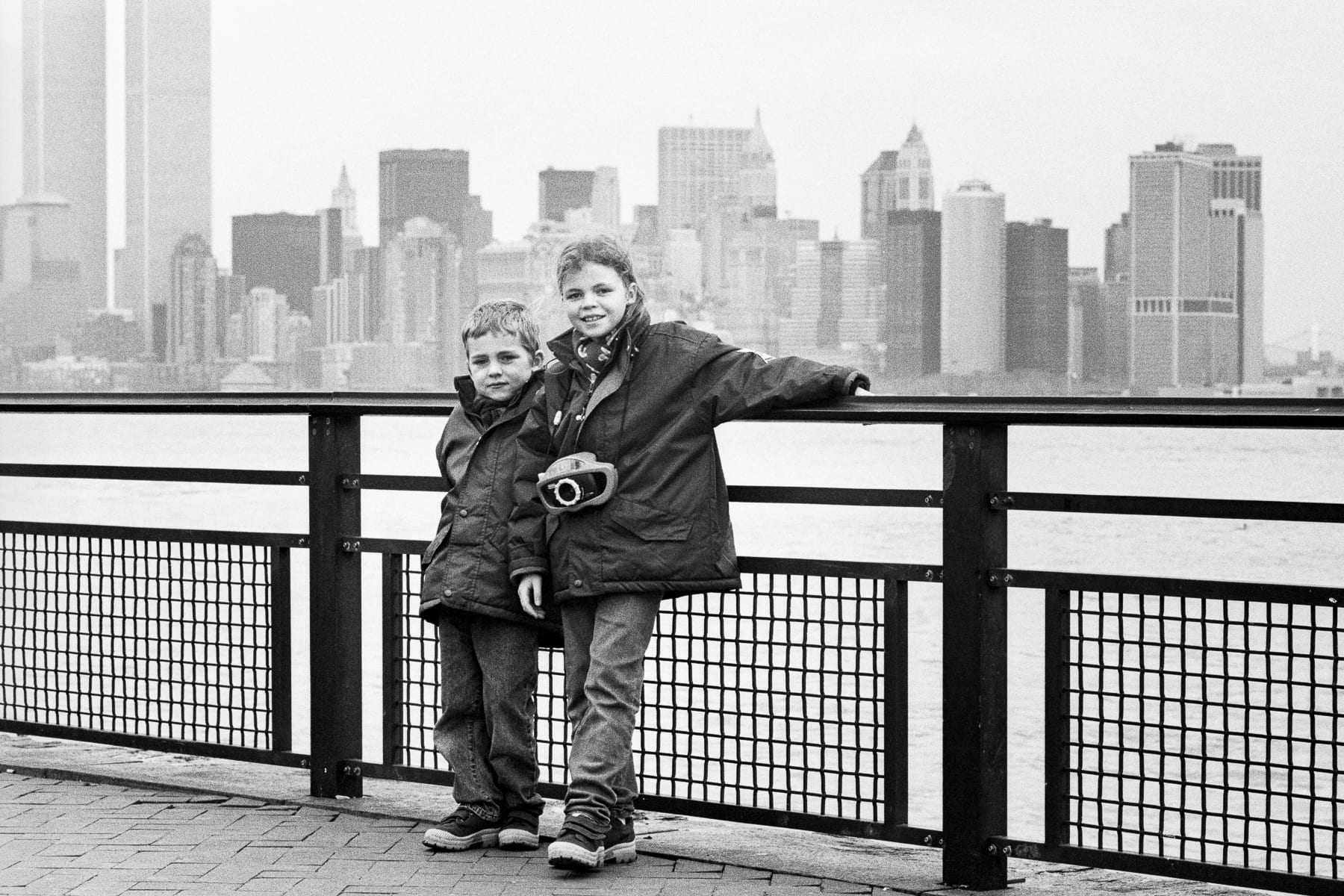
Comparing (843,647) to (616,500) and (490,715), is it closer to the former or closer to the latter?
(616,500)

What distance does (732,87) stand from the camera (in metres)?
103

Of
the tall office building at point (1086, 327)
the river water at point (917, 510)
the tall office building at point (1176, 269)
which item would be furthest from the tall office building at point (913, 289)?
the tall office building at point (1176, 269)

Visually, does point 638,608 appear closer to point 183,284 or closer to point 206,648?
point 206,648

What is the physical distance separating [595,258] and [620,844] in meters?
1.58

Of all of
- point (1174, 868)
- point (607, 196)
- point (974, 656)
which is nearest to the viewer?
point (1174, 868)

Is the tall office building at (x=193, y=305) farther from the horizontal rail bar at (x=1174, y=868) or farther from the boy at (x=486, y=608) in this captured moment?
the horizontal rail bar at (x=1174, y=868)

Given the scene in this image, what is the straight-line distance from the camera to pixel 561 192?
101 m

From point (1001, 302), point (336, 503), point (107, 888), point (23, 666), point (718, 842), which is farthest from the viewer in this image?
point (1001, 302)

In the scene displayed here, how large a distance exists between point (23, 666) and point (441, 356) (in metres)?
95.1

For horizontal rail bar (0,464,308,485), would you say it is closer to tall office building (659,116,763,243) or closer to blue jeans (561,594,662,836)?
blue jeans (561,594,662,836)

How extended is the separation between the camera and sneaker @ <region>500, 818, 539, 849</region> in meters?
0.95

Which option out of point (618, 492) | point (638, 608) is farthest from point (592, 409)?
point (638, 608)

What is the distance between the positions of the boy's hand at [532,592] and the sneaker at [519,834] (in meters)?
0.63

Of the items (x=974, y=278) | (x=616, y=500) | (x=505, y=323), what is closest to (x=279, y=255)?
(x=974, y=278)
